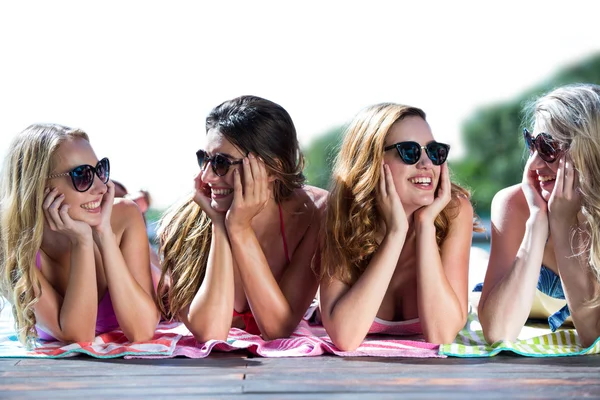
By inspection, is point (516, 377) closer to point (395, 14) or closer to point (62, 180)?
point (62, 180)

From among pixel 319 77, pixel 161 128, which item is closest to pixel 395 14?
pixel 319 77

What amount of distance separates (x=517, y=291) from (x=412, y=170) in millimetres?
676

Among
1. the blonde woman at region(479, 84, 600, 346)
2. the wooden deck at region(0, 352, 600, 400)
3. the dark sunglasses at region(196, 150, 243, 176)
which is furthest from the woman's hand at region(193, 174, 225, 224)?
the blonde woman at region(479, 84, 600, 346)

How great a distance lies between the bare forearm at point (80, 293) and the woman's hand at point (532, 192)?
1933mm

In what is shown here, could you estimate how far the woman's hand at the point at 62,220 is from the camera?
10.5 ft

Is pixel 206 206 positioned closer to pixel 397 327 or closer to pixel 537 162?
pixel 397 327

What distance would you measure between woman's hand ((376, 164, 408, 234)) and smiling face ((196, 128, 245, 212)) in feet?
2.03

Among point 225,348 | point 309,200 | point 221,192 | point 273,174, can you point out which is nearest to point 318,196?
point 309,200

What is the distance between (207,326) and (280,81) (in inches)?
1312

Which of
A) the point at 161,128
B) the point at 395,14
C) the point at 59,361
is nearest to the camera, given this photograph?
the point at 59,361

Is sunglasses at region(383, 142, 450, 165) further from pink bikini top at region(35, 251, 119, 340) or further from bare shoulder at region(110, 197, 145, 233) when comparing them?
pink bikini top at region(35, 251, 119, 340)

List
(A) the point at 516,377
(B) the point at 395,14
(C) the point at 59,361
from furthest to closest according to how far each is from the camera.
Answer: (B) the point at 395,14, (C) the point at 59,361, (A) the point at 516,377

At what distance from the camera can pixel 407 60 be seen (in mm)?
35938

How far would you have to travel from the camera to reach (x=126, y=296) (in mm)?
3256
